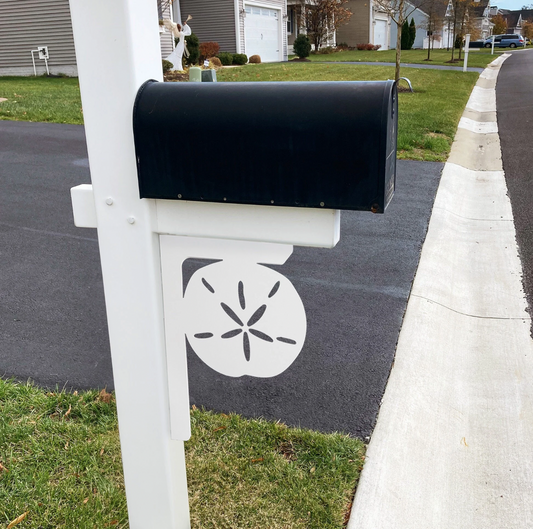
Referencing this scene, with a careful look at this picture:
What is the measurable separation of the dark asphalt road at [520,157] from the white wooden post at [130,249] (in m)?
3.36

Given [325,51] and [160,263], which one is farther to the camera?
[325,51]

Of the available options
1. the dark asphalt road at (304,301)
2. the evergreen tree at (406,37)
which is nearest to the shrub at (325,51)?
the evergreen tree at (406,37)

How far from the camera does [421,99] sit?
14719mm

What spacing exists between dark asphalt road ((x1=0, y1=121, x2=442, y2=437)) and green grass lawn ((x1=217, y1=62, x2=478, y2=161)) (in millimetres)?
2686

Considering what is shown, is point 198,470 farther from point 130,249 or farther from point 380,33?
point 380,33

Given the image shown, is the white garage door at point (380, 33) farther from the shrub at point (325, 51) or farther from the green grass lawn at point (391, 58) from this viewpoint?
the green grass lawn at point (391, 58)

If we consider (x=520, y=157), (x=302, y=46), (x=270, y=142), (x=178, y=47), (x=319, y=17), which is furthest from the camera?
(x=319, y=17)

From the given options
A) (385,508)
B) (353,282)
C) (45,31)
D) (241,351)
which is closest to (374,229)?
(353,282)

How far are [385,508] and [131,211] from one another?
5.44 feet

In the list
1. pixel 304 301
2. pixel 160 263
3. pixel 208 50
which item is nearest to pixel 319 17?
pixel 208 50

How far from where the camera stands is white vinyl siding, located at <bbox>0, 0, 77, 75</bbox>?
19.3 meters

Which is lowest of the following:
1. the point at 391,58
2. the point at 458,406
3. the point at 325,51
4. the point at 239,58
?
the point at 458,406

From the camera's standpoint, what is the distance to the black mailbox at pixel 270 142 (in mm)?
1337

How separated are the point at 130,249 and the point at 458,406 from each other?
2.17 meters
